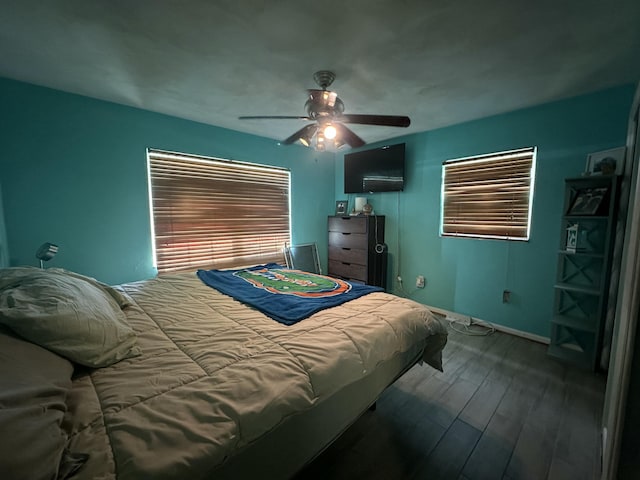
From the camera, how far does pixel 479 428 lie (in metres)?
1.52

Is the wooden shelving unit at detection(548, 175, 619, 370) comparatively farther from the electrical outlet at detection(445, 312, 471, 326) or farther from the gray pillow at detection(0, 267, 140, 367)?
the gray pillow at detection(0, 267, 140, 367)

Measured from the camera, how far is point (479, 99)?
89.9 inches

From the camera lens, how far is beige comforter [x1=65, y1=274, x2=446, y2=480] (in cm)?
65

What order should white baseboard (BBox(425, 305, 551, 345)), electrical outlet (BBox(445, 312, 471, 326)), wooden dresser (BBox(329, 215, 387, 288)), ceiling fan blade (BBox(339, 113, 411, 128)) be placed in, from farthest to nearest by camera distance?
wooden dresser (BBox(329, 215, 387, 288))
electrical outlet (BBox(445, 312, 471, 326))
white baseboard (BBox(425, 305, 551, 345))
ceiling fan blade (BBox(339, 113, 411, 128))

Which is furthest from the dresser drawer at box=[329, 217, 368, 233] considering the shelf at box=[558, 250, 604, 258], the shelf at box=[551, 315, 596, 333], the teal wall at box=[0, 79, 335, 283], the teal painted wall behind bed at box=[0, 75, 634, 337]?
the shelf at box=[551, 315, 596, 333]

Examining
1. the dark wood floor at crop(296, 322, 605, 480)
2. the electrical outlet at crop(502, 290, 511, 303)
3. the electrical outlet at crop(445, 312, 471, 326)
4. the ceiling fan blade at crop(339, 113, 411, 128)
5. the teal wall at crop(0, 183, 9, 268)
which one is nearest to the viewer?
the dark wood floor at crop(296, 322, 605, 480)

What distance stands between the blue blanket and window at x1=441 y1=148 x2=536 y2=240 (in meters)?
1.72

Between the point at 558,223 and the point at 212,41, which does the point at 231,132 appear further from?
the point at 558,223

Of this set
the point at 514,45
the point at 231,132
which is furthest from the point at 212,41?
the point at 514,45

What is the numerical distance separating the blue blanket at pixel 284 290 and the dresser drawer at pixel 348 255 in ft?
4.42

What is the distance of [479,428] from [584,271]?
174 centimetres

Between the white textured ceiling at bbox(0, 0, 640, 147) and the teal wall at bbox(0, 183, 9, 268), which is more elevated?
the white textured ceiling at bbox(0, 0, 640, 147)

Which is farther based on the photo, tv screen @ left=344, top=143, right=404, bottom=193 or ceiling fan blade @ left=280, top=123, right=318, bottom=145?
tv screen @ left=344, top=143, right=404, bottom=193

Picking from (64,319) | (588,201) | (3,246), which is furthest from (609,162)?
(3,246)
